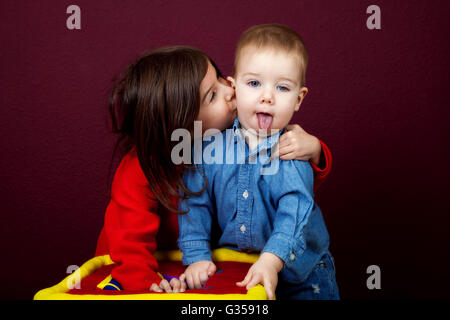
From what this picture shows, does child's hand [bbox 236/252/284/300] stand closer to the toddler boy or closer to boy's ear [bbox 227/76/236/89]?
the toddler boy

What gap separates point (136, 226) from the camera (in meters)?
1.09

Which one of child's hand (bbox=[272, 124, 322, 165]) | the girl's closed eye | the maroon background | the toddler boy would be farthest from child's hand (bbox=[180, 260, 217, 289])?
the maroon background

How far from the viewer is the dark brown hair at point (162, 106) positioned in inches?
42.7

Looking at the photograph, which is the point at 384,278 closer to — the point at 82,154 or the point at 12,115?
the point at 82,154

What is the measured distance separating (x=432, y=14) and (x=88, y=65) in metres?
1.27

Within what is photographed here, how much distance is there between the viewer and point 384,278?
6.17ft

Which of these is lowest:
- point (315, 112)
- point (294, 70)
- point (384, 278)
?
point (384, 278)

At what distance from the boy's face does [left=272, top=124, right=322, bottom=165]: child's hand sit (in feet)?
0.14

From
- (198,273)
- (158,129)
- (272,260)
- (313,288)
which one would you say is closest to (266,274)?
(272,260)

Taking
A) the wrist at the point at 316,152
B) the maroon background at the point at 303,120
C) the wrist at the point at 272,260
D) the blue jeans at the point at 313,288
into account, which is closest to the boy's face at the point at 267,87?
the wrist at the point at 316,152

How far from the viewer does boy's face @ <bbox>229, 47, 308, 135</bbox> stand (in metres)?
0.97

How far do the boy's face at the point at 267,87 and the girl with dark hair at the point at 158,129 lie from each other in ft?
0.26

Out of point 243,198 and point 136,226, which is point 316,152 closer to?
point 243,198

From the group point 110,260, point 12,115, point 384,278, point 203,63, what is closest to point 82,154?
point 12,115
